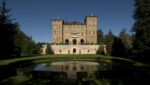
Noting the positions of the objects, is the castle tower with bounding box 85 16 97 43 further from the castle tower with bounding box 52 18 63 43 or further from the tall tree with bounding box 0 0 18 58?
the tall tree with bounding box 0 0 18 58

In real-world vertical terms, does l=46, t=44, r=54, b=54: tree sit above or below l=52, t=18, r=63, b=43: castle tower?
below

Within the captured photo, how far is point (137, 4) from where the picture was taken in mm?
16781

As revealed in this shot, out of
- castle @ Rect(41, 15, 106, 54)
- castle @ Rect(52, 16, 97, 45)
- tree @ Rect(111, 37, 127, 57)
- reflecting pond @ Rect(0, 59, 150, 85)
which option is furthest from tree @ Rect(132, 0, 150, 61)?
Answer: castle @ Rect(52, 16, 97, 45)

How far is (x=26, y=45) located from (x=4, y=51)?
48.8 feet

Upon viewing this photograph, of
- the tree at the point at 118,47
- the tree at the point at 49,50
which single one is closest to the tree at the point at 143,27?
the tree at the point at 118,47

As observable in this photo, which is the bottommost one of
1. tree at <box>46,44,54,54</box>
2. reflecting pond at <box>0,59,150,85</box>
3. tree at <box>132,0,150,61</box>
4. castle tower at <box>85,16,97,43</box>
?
reflecting pond at <box>0,59,150,85</box>

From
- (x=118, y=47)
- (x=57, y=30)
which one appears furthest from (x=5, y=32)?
(x=118, y=47)

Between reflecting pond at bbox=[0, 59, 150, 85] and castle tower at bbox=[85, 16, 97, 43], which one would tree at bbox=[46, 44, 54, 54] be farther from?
reflecting pond at bbox=[0, 59, 150, 85]

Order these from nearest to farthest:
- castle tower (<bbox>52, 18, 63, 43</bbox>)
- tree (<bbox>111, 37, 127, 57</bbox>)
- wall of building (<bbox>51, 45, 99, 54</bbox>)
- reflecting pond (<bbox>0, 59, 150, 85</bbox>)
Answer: reflecting pond (<bbox>0, 59, 150, 85</bbox>)
tree (<bbox>111, 37, 127, 57</bbox>)
wall of building (<bbox>51, 45, 99, 54</bbox>)
castle tower (<bbox>52, 18, 63, 43</bbox>)

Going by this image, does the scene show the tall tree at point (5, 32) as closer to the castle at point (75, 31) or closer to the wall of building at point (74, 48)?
the wall of building at point (74, 48)

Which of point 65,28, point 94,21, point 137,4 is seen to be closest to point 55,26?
point 65,28

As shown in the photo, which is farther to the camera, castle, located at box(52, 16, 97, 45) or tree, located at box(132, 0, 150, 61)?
castle, located at box(52, 16, 97, 45)

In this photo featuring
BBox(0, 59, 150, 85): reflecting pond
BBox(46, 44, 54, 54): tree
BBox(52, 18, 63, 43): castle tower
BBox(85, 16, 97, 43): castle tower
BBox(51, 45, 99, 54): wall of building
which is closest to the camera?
BBox(0, 59, 150, 85): reflecting pond

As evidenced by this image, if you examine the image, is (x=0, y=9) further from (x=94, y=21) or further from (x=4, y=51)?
(x=94, y=21)
